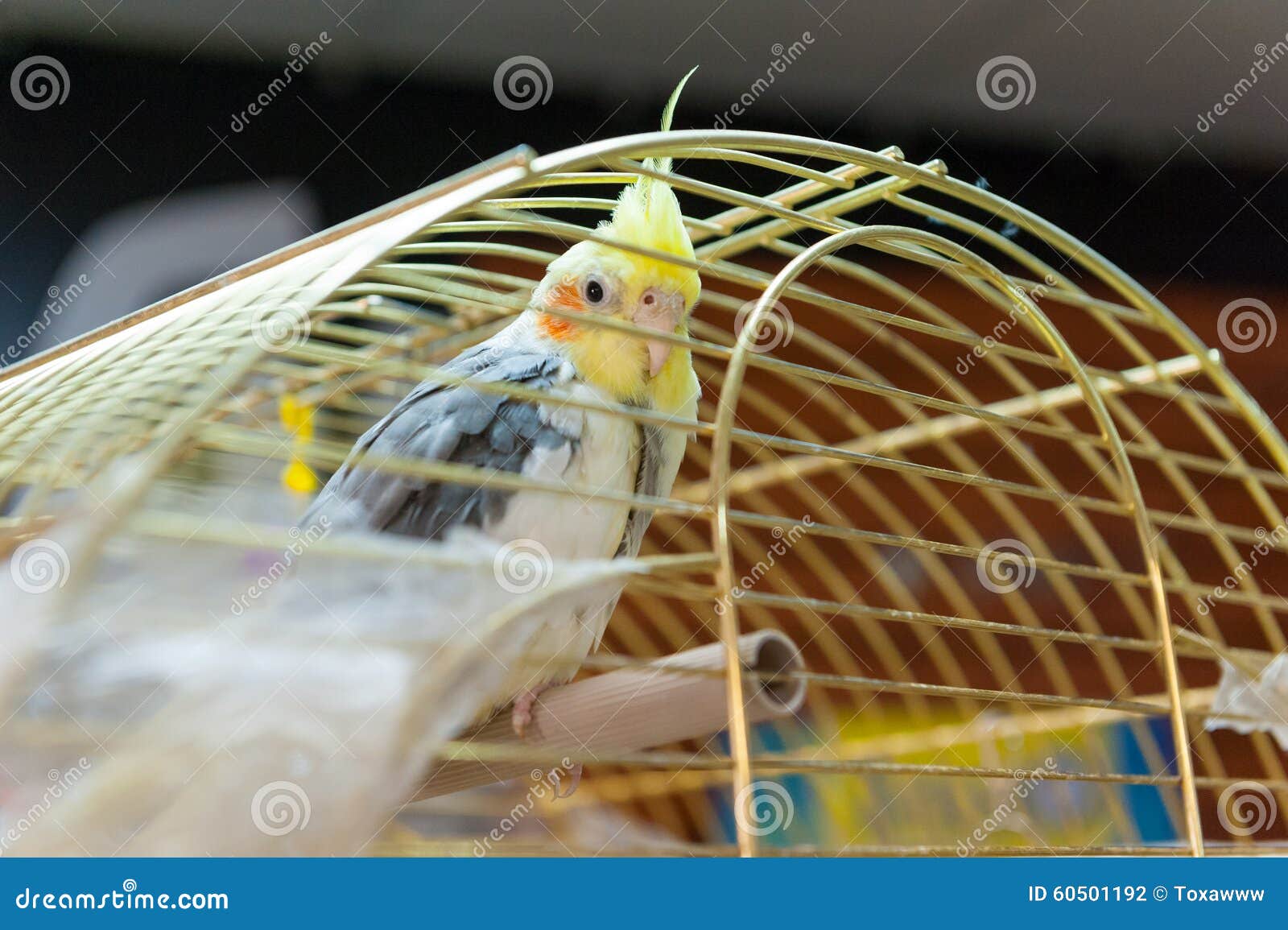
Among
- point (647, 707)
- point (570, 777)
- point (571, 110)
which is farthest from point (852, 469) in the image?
point (647, 707)

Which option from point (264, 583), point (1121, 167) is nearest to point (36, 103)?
point (264, 583)

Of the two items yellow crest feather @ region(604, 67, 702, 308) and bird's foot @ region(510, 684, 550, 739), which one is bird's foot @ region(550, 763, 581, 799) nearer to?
bird's foot @ region(510, 684, 550, 739)

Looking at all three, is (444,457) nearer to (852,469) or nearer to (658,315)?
(658,315)

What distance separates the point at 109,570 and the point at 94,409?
0.23 meters

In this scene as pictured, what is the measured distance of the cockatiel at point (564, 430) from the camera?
90cm

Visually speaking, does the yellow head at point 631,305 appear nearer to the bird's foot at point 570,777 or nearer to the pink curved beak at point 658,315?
the pink curved beak at point 658,315

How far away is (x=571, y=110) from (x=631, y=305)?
4.17 ft

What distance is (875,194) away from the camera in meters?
0.85

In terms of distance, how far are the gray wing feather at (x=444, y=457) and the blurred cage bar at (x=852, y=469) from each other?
56 mm

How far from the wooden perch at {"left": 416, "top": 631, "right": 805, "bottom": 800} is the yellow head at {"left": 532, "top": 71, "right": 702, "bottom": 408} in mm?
269

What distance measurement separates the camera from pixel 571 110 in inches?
83.1

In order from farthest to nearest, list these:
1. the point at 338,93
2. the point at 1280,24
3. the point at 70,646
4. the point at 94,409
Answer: the point at 338,93
the point at 1280,24
the point at 94,409
the point at 70,646

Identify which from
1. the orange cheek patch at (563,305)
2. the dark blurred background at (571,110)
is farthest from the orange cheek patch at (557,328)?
the dark blurred background at (571,110)

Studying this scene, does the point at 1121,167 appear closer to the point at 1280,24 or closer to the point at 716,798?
the point at 1280,24
